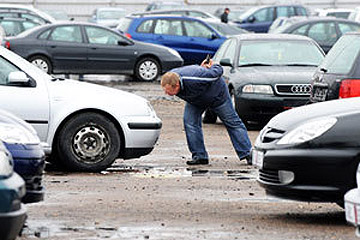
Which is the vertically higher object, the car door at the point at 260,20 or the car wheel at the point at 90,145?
the car wheel at the point at 90,145

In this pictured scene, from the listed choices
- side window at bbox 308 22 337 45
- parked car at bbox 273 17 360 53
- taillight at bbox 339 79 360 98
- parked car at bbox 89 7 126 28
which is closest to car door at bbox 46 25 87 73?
parked car at bbox 273 17 360 53

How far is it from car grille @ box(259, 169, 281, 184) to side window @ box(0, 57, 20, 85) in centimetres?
387

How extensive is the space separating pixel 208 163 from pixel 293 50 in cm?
603

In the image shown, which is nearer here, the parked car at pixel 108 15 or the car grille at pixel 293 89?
the car grille at pixel 293 89

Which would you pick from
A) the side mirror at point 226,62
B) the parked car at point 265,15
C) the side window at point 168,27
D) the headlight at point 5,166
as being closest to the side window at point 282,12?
the parked car at point 265,15

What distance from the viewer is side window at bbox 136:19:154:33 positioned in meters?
32.0

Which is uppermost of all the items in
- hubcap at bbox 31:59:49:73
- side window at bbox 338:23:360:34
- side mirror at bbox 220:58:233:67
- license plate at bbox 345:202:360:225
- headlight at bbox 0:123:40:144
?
headlight at bbox 0:123:40:144

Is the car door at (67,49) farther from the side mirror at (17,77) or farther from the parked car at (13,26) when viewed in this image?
the side mirror at (17,77)

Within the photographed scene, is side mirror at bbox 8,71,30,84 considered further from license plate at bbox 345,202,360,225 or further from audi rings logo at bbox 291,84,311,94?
audi rings logo at bbox 291,84,311,94

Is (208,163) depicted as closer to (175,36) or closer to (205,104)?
(205,104)

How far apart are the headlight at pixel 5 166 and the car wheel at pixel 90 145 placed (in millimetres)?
5481

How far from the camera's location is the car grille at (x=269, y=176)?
943 centimetres

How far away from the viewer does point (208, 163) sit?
1421 cm

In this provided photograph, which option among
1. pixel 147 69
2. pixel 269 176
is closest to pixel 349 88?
pixel 269 176
